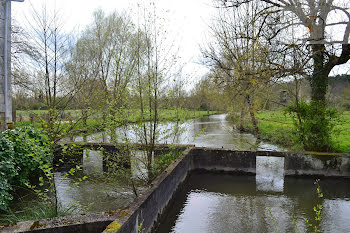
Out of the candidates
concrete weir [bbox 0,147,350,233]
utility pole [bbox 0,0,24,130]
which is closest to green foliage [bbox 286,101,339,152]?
concrete weir [bbox 0,147,350,233]

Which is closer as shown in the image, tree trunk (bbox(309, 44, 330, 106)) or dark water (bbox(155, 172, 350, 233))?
dark water (bbox(155, 172, 350, 233))

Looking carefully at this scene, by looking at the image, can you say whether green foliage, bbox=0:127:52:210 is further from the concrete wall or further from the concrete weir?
the concrete wall

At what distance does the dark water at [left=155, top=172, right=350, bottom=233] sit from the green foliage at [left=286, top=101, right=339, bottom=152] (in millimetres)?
1388

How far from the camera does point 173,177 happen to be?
642 cm

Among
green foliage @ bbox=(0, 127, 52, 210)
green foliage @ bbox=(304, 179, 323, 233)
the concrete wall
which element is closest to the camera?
green foliage @ bbox=(304, 179, 323, 233)

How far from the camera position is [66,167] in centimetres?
970

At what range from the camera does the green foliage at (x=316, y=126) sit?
9086 millimetres

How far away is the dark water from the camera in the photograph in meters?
5.11

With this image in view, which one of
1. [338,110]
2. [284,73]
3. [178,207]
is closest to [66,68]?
[178,207]

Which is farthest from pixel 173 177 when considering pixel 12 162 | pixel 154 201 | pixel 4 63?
pixel 4 63

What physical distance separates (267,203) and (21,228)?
206 inches

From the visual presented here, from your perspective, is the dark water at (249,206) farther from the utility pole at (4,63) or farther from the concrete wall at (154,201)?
the utility pole at (4,63)

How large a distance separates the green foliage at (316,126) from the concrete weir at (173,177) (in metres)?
0.74

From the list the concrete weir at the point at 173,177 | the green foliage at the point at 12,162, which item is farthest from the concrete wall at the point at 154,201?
the green foliage at the point at 12,162
